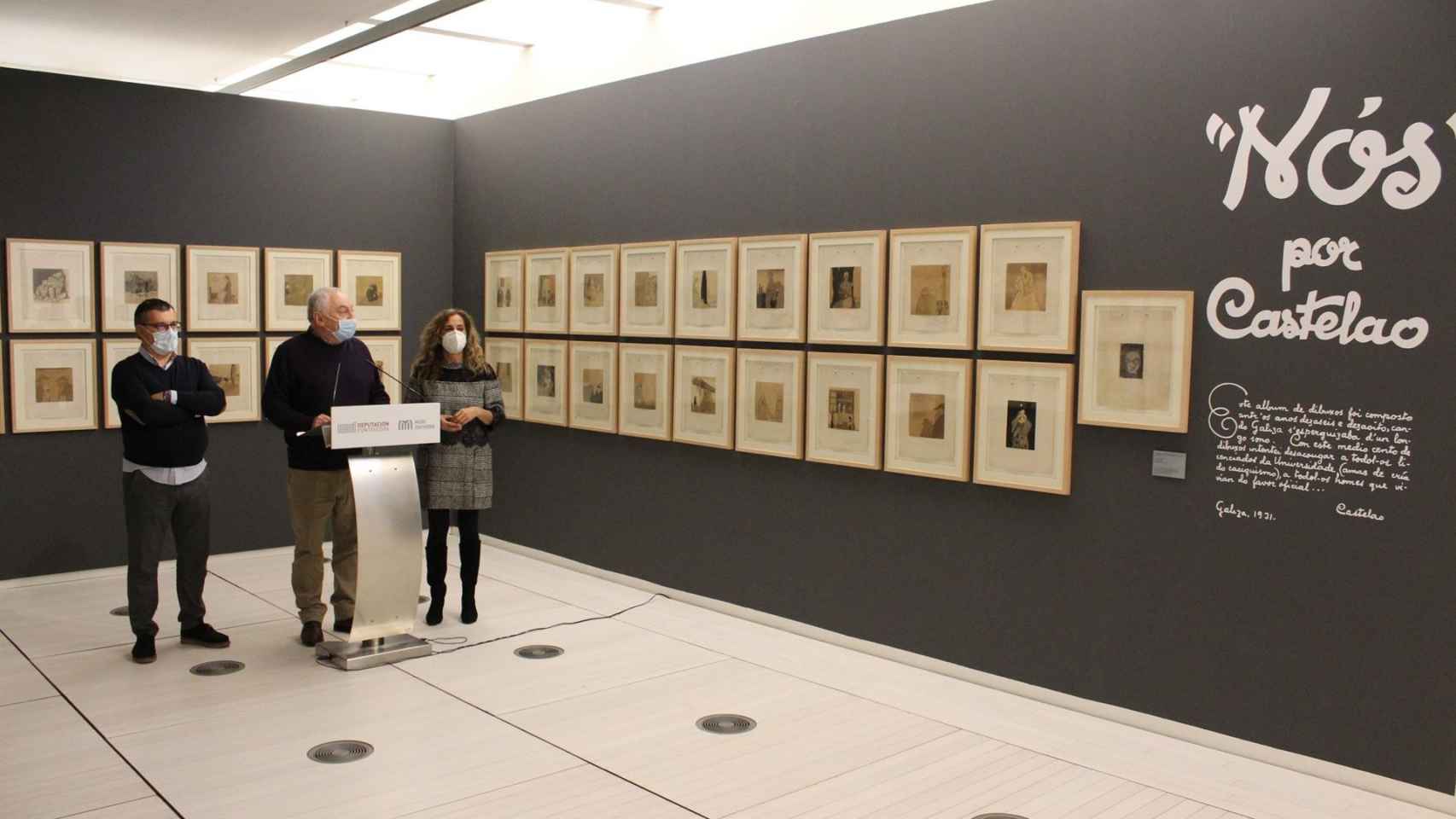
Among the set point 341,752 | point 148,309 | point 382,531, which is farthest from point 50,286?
point 341,752

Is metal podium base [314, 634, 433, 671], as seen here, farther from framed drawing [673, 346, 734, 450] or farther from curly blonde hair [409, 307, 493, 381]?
framed drawing [673, 346, 734, 450]

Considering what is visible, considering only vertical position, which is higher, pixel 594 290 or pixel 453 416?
pixel 594 290

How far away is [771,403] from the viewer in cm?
632

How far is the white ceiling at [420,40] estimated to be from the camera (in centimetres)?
591

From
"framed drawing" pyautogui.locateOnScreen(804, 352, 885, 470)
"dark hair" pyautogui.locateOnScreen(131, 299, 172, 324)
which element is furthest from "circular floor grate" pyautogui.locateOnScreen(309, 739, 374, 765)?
"framed drawing" pyautogui.locateOnScreen(804, 352, 885, 470)

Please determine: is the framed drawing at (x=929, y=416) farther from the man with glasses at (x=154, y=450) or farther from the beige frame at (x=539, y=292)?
the man with glasses at (x=154, y=450)

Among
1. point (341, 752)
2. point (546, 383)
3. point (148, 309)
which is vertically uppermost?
point (148, 309)

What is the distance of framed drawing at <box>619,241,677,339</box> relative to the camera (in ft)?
22.8

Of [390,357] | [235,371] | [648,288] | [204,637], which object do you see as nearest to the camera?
[204,637]

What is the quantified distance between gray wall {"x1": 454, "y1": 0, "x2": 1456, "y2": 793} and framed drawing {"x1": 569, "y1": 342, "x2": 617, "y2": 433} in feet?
2.34

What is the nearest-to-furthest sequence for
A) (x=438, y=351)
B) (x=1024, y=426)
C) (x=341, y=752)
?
(x=341, y=752) < (x=1024, y=426) < (x=438, y=351)

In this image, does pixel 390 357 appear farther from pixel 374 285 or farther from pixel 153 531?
pixel 153 531

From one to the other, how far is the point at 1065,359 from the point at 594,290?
Result: 3436mm

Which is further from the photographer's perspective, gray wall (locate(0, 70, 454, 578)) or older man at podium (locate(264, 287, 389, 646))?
gray wall (locate(0, 70, 454, 578))
